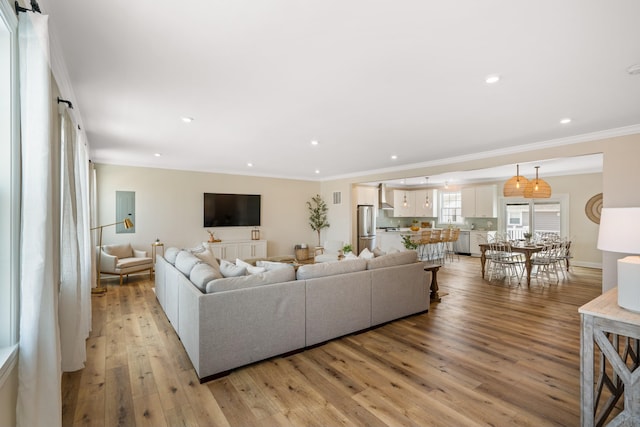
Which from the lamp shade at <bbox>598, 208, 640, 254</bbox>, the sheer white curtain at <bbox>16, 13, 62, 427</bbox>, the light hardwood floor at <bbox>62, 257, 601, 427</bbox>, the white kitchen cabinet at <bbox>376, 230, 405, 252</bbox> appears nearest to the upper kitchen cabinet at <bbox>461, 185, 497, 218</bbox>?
the white kitchen cabinet at <bbox>376, 230, 405, 252</bbox>

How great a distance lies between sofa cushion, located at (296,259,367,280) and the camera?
3.22m

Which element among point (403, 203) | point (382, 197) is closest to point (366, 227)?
point (382, 197)

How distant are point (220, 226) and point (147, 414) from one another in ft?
19.4

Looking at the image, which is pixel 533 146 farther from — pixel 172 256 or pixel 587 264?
pixel 172 256

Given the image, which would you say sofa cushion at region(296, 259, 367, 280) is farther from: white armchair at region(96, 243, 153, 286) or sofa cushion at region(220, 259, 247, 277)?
white armchair at region(96, 243, 153, 286)

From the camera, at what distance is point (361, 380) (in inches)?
102

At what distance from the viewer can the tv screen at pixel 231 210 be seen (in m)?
7.61

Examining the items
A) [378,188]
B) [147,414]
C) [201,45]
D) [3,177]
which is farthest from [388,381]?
[378,188]

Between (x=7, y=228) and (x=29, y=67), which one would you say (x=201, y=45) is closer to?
(x=29, y=67)

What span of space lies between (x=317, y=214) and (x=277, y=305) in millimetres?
6557

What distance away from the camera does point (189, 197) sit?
737 centimetres

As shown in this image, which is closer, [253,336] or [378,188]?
[253,336]

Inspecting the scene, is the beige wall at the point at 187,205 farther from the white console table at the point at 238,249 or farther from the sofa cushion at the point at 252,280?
the sofa cushion at the point at 252,280

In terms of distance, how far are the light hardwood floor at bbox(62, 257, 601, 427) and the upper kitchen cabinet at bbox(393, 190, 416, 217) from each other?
7.09m
